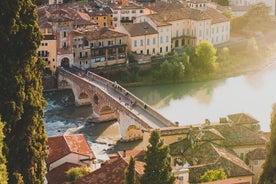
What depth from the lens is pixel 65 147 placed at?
23.4m

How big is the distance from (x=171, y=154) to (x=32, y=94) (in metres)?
11.5

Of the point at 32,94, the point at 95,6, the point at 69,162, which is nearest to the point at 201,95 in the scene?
the point at 95,6

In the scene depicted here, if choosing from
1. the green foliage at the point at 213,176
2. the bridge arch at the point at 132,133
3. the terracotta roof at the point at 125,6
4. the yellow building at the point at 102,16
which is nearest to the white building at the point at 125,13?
the terracotta roof at the point at 125,6

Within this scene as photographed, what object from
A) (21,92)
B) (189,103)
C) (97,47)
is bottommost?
(189,103)

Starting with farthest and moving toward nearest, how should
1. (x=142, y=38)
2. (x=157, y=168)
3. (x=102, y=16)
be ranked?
(x=102, y=16) < (x=142, y=38) < (x=157, y=168)

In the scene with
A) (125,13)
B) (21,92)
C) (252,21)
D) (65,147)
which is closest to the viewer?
(21,92)

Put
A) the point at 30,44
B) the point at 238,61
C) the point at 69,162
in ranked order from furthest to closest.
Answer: the point at 238,61
the point at 69,162
the point at 30,44

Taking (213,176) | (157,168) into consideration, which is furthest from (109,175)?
(213,176)

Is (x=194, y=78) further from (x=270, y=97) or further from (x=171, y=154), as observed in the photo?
(x=171, y=154)

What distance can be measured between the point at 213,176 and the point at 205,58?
29.1 m

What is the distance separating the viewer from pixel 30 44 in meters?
13.4

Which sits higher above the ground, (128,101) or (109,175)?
(109,175)

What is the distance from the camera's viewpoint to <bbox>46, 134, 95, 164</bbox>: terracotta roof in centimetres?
2294

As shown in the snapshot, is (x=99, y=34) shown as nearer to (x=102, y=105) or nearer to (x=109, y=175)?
(x=102, y=105)
